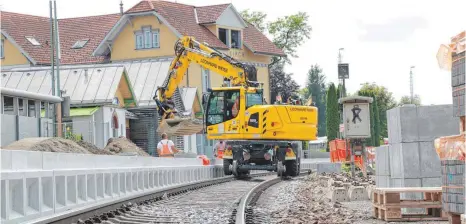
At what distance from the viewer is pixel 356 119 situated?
91.9ft

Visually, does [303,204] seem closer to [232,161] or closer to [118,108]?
[232,161]

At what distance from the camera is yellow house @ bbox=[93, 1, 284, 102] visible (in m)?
65.8

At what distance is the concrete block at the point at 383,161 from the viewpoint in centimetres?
1786

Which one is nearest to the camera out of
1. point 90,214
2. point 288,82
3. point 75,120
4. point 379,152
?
point 90,214

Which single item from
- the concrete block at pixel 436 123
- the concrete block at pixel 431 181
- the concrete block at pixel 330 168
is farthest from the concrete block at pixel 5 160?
the concrete block at pixel 330 168

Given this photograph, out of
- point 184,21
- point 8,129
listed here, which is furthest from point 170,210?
point 184,21

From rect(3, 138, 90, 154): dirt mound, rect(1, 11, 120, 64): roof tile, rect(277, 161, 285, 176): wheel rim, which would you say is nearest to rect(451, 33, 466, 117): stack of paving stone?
rect(3, 138, 90, 154): dirt mound

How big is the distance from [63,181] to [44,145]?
507 inches

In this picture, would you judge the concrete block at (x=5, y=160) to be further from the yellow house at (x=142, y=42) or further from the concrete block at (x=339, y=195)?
the yellow house at (x=142, y=42)

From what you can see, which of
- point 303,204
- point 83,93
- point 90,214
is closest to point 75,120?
point 83,93

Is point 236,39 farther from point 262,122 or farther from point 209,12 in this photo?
point 262,122

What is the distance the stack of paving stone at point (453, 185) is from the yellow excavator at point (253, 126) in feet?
72.2

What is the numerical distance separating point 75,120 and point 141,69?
1212 cm

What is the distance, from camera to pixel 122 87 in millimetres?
52438
